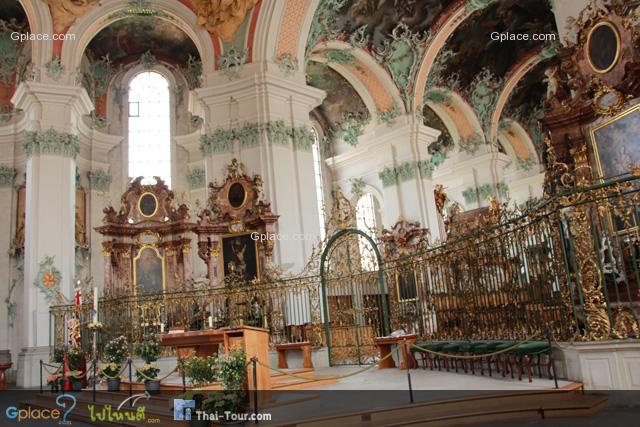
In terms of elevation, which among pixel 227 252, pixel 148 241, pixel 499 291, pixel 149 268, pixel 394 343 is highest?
pixel 148 241

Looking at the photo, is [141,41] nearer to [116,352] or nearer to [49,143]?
[49,143]

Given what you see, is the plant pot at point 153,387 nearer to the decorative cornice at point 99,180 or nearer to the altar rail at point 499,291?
the altar rail at point 499,291

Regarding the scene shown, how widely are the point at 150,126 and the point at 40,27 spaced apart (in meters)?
6.52

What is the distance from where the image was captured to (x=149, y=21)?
818 inches

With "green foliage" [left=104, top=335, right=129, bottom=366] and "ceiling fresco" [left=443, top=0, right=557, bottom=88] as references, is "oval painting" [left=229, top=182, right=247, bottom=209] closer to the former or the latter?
"green foliage" [left=104, top=335, right=129, bottom=366]

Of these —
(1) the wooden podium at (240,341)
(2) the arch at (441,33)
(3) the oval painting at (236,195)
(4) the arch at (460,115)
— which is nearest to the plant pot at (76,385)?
(1) the wooden podium at (240,341)

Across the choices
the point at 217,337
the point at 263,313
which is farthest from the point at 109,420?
the point at 263,313

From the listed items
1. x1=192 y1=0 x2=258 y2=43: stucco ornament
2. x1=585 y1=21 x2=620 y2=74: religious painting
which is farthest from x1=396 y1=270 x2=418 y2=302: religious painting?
x1=192 y1=0 x2=258 y2=43: stucco ornament

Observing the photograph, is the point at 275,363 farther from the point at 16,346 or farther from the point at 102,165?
the point at 102,165

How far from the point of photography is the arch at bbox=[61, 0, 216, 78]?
54.3 ft

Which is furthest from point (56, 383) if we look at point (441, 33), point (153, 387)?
point (441, 33)

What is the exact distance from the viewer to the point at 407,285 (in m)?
10.3

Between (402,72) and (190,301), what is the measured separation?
13615 mm

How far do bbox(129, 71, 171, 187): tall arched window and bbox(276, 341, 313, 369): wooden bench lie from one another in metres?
12.1
